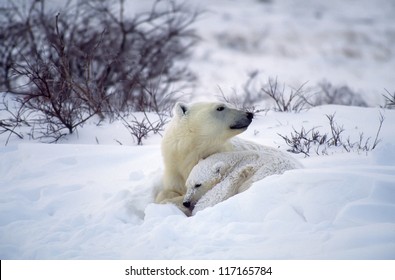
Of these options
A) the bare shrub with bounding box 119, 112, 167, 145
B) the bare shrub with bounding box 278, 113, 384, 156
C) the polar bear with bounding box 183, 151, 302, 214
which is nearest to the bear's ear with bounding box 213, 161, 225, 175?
the polar bear with bounding box 183, 151, 302, 214

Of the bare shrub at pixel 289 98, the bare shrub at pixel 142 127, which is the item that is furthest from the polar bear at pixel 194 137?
the bare shrub at pixel 289 98

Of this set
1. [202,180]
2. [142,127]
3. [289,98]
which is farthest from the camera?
[289,98]

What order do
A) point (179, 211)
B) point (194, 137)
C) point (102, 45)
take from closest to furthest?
1. point (179, 211)
2. point (194, 137)
3. point (102, 45)

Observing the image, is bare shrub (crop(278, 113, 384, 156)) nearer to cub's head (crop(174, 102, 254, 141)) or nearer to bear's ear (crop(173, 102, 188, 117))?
cub's head (crop(174, 102, 254, 141))

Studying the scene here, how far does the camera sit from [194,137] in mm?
4012

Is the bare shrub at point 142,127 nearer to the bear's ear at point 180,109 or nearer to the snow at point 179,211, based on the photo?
the snow at point 179,211

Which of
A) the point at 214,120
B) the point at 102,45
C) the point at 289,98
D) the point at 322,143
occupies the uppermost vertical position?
the point at 214,120

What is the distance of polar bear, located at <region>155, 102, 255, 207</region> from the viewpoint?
3973 mm

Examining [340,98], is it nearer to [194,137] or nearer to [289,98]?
[289,98]

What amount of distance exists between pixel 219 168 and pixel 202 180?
0.16 meters

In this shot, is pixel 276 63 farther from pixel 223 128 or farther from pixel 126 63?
pixel 223 128

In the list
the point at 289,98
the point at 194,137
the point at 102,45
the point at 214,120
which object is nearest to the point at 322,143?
the point at 214,120

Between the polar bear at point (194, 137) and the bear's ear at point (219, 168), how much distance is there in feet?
1.46

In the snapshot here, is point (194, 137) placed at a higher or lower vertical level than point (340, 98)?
higher
